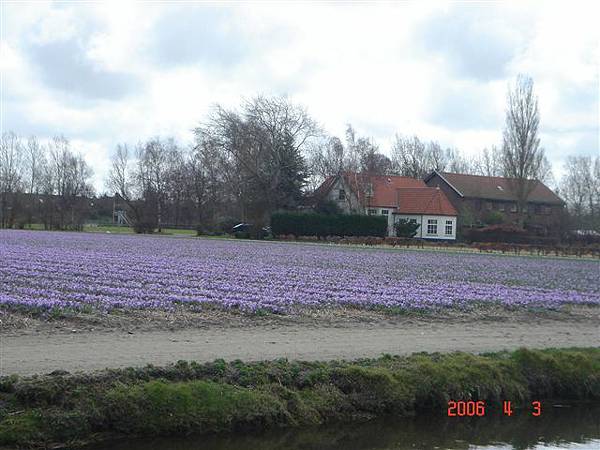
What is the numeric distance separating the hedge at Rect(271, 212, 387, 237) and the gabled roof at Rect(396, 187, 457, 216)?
457 inches

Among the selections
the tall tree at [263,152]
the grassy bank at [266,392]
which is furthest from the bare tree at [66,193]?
the grassy bank at [266,392]

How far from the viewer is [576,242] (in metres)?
Answer: 61.2

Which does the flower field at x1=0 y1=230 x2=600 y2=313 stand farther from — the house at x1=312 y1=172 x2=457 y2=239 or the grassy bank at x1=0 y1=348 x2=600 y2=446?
the house at x1=312 y1=172 x2=457 y2=239

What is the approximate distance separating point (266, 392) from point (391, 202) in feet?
246

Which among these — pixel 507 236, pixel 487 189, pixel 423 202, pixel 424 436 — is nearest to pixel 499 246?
pixel 507 236

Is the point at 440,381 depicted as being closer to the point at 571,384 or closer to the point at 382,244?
the point at 571,384

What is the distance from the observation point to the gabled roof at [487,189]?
304ft


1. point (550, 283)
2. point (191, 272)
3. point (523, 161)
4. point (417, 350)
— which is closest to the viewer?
point (417, 350)

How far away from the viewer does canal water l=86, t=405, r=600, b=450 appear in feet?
27.6

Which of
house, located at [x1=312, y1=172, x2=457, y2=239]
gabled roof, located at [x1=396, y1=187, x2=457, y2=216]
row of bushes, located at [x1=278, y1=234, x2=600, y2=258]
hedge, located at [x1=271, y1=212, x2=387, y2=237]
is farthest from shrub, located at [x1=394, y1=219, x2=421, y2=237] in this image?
row of bushes, located at [x1=278, y1=234, x2=600, y2=258]

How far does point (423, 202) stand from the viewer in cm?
8188

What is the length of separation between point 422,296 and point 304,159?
196ft

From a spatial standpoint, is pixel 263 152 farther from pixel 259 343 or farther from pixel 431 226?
pixel 259 343

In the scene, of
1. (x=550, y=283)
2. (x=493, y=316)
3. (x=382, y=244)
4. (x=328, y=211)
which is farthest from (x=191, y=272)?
(x=328, y=211)
